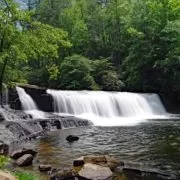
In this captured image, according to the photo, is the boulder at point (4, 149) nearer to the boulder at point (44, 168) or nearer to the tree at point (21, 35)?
the tree at point (21, 35)

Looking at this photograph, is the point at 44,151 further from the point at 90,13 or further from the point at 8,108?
the point at 90,13

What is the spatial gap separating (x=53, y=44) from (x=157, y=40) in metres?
24.4

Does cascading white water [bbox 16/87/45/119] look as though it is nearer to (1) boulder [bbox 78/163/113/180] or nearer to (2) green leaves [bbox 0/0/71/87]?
(2) green leaves [bbox 0/0/71/87]

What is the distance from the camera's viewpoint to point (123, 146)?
18.1m

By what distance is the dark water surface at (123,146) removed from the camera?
14.7m

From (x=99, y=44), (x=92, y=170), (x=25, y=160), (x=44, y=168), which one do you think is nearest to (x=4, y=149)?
(x=25, y=160)

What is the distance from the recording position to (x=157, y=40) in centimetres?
4109

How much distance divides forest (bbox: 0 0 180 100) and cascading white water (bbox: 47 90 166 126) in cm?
338

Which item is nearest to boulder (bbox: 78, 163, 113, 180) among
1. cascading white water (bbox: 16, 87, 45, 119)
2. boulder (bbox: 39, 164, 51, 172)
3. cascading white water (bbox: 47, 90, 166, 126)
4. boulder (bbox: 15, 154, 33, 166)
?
boulder (bbox: 39, 164, 51, 172)

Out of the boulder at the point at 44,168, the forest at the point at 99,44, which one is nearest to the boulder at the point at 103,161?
the boulder at the point at 44,168

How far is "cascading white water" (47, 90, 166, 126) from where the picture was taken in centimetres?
3206

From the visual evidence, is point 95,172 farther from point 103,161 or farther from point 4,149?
point 4,149

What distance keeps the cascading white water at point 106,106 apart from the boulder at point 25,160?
14.7 m

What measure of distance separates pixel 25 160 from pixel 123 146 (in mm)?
5453
